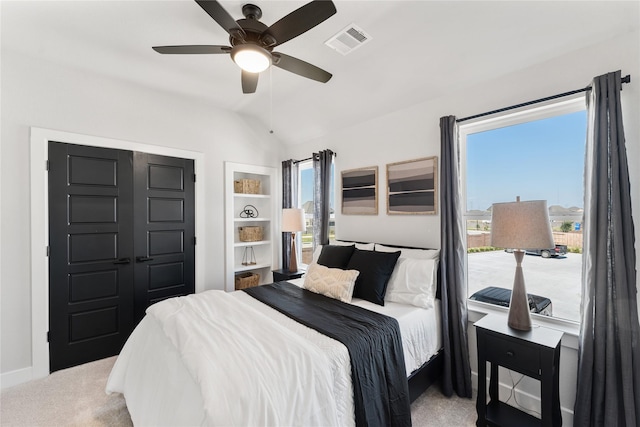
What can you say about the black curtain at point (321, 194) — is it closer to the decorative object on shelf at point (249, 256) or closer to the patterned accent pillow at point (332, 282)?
the patterned accent pillow at point (332, 282)

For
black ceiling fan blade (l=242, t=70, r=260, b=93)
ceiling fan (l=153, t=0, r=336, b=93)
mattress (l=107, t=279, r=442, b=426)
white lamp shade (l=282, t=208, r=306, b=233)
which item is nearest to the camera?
mattress (l=107, t=279, r=442, b=426)

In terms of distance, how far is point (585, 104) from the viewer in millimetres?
1903

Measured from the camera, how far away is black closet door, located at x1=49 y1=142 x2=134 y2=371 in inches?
104

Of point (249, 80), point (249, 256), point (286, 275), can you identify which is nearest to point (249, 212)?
point (249, 256)

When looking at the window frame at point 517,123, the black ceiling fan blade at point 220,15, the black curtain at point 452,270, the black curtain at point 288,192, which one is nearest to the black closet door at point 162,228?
the black curtain at point 288,192

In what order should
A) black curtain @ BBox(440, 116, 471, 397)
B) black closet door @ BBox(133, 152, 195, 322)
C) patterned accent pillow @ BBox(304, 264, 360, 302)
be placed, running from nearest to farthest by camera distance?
black curtain @ BBox(440, 116, 471, 397), patterned accent pillow @ BBox(304, 264, 360, 302), black closet door @ BBox(133, 152, 195, 322)

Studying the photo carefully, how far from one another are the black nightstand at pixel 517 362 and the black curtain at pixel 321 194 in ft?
6.86

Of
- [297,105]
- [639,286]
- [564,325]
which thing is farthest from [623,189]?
[297,105]

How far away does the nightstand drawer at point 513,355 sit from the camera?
1668 mm

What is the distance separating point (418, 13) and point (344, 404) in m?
2.56

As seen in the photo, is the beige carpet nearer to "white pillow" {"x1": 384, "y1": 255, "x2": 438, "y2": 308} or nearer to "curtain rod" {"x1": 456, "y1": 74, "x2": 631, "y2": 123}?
"white pillow" {"x1": 384, "y1": 255, "x2": 438, "y2": 308}

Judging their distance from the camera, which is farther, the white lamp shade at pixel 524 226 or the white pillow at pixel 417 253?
the white pillow at pixel 417 253

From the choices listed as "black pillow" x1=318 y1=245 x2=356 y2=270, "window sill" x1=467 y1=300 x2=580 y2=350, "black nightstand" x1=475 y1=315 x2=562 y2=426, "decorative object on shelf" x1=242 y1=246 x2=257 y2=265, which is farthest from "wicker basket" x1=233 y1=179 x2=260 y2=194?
"black nightstand" x1=475 y1=315 x2=562 y2=426

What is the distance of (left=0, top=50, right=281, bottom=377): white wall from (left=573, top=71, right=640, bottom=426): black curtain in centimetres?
369
